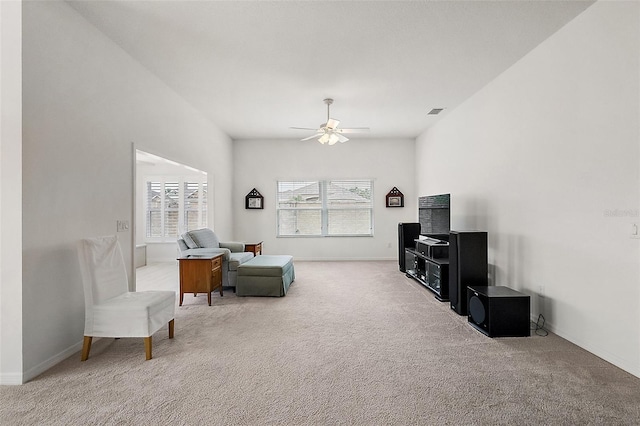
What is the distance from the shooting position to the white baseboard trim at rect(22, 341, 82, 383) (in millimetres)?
2372

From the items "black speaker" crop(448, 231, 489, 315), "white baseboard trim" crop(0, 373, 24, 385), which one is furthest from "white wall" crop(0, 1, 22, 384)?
"black speaker" crop(448, 231, 489, 315)

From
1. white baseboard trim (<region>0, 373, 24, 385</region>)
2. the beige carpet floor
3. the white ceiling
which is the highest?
the white ceiling

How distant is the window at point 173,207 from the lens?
8.10 metres

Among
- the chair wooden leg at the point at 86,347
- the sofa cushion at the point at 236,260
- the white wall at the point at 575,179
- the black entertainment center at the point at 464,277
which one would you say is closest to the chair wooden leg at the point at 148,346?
the chair wooden leg at the point at 86,347

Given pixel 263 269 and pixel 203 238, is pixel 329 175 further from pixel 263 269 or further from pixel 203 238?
pixel 263 269

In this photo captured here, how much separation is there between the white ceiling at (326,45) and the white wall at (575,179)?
0.34m

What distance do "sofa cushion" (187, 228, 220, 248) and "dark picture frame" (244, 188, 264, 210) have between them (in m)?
2.14

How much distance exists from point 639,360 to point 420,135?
5.79m

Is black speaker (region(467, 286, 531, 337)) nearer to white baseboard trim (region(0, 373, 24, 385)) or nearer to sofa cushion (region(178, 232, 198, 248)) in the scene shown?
white baseboard trim (region(0, 373, 24, 385))

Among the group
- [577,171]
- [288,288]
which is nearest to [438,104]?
[577,171]

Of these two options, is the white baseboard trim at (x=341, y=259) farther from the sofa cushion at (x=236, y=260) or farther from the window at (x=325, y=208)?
the sofa cushion at (x=236, y=260)

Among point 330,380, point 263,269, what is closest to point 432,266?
point 263,269

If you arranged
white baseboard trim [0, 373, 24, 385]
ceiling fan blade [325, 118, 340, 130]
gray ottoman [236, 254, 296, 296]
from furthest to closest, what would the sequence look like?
ceiling fan blade [325, 118, 340, 130] → gray ottoman [236, 254, 296, 296] → white baseboard trim [0, 373, 24, 385]

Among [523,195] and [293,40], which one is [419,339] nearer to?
[523,195]
